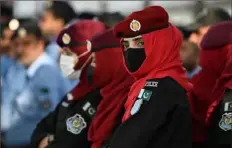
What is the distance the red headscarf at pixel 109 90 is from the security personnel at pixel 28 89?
1417 mm

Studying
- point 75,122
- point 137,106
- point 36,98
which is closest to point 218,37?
point 137,106

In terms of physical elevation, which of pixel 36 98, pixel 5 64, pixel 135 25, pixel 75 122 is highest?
pixel 135 25

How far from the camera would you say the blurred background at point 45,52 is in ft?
16.8

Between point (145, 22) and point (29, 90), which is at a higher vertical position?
point (145, 22)

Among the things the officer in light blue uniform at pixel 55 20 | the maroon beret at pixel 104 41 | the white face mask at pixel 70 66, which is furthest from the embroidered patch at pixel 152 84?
the officer in light blue uniform at pixel 55 20

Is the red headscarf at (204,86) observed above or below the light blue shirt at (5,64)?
above

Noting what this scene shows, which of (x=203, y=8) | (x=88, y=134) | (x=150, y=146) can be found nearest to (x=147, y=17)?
(x=150, y=146)

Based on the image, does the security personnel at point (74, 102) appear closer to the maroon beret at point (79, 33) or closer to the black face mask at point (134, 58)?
the maroon beret at point (79, 33)

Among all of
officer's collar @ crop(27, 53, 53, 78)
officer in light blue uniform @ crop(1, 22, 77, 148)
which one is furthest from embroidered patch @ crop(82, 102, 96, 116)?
officer's collar @ crop(27, 53, 53, 78)

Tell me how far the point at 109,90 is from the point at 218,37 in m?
0.72

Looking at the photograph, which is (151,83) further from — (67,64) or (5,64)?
(5,64)

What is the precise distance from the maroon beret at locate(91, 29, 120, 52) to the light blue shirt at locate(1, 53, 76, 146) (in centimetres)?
136

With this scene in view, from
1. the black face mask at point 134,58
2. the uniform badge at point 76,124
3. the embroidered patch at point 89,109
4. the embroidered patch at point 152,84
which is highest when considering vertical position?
the black face mask at point 134,58

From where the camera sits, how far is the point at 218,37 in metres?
3.54
